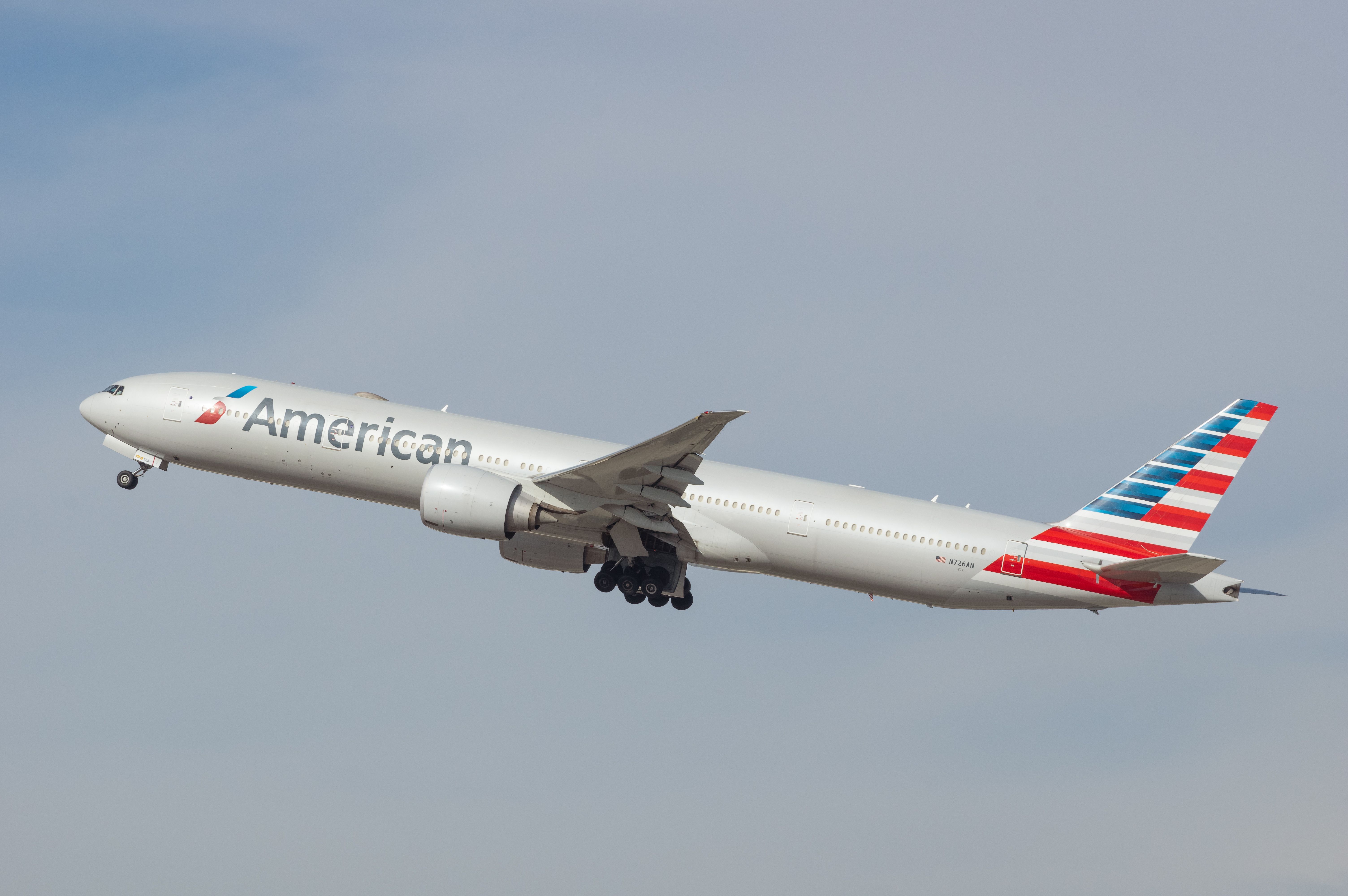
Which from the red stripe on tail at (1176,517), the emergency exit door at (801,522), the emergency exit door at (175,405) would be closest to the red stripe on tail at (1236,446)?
the red stripe on tail at (1176,517)

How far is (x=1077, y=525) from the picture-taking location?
115 ft

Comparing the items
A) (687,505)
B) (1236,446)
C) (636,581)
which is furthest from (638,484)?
(1236,446)

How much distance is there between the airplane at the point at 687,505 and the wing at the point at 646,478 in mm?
62

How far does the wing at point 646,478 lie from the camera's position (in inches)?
1231

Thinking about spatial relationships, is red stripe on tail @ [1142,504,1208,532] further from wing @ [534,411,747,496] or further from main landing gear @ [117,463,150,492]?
main landing gear @ [117,463,150,492]

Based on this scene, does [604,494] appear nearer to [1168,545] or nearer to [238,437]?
[238,437]

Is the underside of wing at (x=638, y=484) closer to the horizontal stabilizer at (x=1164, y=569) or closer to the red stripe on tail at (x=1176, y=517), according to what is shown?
the horizontal stabilizer at (x=1164, y=569)

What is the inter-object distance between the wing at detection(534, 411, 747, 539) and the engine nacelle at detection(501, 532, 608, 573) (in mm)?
2884

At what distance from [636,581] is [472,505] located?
238 inches

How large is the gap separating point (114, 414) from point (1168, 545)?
31.7m

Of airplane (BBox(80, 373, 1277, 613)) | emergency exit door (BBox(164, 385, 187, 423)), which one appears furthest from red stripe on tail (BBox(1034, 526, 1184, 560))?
emergency exit door (BBox(164, 385, 187, 423))

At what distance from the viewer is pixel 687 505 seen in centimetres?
3344

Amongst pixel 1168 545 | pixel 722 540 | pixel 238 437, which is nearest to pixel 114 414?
pixel 238 437

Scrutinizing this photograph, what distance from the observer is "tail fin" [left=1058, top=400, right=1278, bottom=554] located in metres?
35.2
